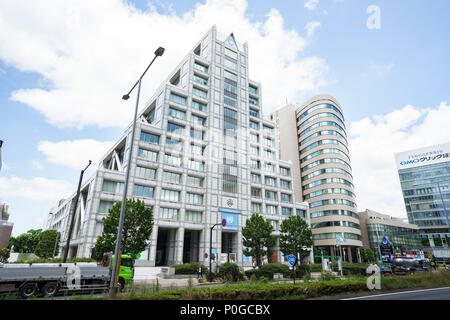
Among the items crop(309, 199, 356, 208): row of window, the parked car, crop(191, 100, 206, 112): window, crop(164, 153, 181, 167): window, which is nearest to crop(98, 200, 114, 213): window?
crop(164, 153, 181, 167): window

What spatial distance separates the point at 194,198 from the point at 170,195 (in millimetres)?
4936

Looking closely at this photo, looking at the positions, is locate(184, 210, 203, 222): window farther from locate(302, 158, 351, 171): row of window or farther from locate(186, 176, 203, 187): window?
locate(302, 158, 351, 171): row of window

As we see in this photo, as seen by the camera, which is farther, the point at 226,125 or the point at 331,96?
the point at 331,96

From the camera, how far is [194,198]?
5012cm

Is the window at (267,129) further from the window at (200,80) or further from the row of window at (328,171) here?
the row of window at (328,171)

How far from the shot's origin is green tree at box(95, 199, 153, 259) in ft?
90.2

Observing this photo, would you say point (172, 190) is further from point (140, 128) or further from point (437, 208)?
point (437, 208)

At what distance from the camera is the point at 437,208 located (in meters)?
95.8

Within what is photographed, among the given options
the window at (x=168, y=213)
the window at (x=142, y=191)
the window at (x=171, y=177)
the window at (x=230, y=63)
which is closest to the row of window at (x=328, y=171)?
the window at (x=230, y=63)

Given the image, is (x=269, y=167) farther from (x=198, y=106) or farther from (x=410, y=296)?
(x=410, y=296)

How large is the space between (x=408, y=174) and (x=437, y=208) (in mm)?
15678

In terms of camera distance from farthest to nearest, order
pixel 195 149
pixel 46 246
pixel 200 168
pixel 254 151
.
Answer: pixel 254 151
pixel 46 246
pixel 195 149
pixel 200 168

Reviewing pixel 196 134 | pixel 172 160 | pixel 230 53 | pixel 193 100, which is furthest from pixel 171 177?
pixel 230 53
